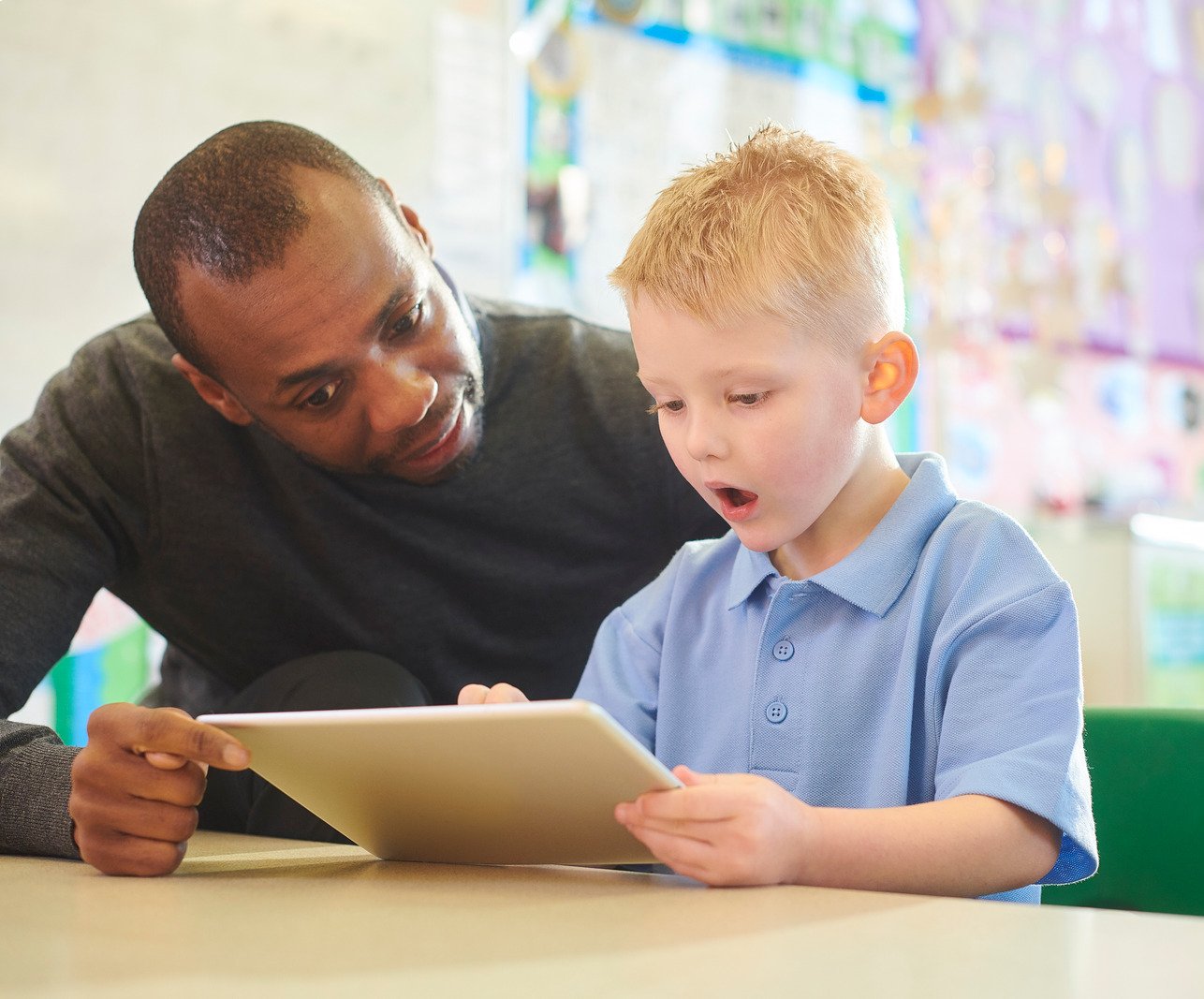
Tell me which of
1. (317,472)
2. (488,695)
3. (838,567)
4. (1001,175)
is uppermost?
(1001,175)

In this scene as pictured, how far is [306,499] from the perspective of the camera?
1481 millimetres

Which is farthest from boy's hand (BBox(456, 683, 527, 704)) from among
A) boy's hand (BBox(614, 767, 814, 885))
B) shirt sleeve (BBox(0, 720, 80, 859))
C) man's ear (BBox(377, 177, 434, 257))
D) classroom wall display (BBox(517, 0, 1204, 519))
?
classroom wall display (BBox(517, 0, 1204, 519))

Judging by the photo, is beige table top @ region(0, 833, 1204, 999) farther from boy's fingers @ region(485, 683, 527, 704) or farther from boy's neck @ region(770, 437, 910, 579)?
boy's neck @ region(770, 437, 910, 579)

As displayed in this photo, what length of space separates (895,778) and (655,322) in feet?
1.21

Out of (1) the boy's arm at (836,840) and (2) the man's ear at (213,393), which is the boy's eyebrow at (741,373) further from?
(2) the man's ear at (213,393)

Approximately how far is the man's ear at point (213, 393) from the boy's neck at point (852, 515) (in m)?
0.71

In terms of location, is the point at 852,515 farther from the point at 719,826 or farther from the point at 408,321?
the point at 408,321

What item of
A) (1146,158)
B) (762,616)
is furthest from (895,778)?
(1146,158)

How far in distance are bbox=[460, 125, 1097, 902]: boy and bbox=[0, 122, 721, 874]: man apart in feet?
1.31

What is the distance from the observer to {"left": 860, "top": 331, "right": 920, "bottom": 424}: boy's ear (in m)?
0.95

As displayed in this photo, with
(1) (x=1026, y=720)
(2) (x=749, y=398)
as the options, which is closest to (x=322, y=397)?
(2) (x=749, y=398)

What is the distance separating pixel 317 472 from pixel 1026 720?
907 mm

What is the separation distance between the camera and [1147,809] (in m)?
1.12

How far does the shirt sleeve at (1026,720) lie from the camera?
2.59 feet
